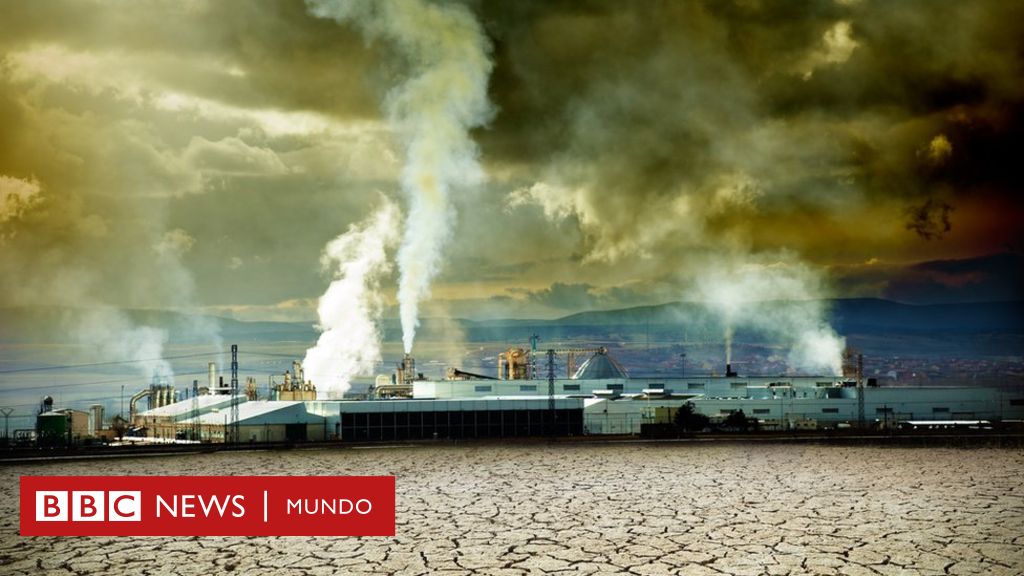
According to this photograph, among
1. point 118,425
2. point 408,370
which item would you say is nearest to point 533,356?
point 408,370

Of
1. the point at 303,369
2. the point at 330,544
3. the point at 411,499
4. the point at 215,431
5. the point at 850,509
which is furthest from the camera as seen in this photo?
the point at 303,369

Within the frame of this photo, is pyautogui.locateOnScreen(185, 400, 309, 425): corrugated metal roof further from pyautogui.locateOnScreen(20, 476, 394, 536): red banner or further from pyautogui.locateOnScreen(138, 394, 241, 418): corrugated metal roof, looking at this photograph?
pyautogui.locateOnScreen(20, 476, 394, 536): red banner

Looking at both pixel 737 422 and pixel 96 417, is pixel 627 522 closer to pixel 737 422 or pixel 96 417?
pixel 737 422

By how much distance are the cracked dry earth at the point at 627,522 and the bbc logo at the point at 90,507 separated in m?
0.82

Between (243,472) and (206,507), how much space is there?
8.33m

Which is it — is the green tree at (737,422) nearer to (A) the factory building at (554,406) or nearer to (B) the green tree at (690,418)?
(B) the green tree at (690,418)

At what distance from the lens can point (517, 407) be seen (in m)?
52.5

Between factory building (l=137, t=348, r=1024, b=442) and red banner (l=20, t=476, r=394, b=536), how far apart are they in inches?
886

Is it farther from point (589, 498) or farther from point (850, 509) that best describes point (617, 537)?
point (850, 509)

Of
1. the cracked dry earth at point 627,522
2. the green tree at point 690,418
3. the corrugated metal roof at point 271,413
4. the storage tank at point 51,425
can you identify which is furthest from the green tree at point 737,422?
the storage tank at point 51,425

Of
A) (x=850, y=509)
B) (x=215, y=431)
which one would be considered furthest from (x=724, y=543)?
(x=215, y=431)

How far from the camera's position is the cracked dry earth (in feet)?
46.9

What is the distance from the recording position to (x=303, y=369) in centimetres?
6350

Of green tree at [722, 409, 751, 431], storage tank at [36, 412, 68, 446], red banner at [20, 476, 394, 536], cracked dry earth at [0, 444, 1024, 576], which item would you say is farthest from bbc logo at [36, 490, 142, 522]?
green tree at [722, 409, 751, 431]
